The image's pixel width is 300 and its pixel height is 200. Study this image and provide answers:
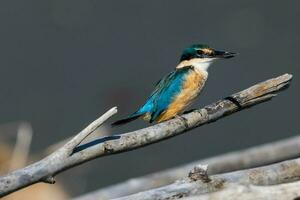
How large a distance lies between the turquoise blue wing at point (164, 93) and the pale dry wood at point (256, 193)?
0.71 metres

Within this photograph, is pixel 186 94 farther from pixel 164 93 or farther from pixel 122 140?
pixel 122 140

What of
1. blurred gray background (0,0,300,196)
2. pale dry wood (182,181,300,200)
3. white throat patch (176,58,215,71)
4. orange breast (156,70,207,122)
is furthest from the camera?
blurred gray background (0,0,300,196)

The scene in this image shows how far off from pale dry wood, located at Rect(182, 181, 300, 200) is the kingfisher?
665 millimetres

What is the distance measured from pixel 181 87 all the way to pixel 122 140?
2.01ft

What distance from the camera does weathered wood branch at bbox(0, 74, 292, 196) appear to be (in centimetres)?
188

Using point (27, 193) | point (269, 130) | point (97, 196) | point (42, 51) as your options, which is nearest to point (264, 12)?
point (269, 130)

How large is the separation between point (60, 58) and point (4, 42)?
338 mm

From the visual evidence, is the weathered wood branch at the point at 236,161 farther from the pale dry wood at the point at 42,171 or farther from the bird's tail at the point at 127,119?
the pale dry wood at the point at 42,171

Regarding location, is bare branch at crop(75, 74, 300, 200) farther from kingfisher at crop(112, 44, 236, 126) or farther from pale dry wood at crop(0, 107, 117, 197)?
pale dry wood at crop(0, 107, 117, 197)

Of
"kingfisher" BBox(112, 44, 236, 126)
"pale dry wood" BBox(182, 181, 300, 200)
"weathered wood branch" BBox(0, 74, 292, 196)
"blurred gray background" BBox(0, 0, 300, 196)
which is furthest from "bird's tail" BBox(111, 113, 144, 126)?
"blurred gray background" BBox(0, 0, 300, 196)

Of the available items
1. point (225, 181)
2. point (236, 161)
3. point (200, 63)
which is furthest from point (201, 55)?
point (225, 181)

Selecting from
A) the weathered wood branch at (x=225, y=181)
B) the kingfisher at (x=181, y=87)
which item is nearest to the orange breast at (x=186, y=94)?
the kingfisher at (x=181, y=87)

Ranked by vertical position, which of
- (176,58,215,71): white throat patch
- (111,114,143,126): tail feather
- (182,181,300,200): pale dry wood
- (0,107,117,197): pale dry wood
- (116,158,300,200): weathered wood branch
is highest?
(176,58,215,71): white throat patch

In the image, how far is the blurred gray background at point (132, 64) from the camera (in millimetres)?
5027
